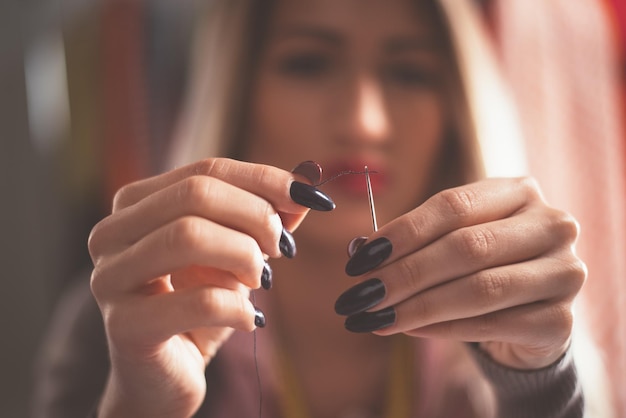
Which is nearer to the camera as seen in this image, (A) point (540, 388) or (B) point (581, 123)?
(A) point (540, 388)

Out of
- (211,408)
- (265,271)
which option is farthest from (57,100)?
(265,271)

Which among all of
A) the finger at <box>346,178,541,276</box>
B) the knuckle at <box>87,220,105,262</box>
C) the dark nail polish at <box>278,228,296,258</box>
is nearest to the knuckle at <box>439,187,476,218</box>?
the finger at <box>346,178,541,276</box>

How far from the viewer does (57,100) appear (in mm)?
802

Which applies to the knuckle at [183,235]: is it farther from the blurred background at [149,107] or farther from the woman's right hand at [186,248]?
the blurred background at [149,107]

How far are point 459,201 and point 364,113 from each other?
0.20 metres

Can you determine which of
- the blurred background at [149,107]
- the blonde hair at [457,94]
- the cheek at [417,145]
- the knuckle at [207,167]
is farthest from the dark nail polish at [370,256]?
the blurred background at [149,107]

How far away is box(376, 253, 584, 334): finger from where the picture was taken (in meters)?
0.32

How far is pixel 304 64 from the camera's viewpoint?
0.60 meters

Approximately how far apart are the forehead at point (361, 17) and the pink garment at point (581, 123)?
206 millimetres

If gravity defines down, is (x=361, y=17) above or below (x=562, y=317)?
above

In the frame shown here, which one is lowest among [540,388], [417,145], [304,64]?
[540,388]

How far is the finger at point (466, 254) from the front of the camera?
32 cm

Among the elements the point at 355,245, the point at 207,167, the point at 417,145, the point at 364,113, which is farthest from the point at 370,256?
the point at 417,145

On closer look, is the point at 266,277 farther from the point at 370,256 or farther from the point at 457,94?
the point at 457,94
